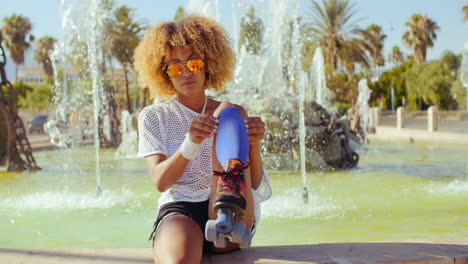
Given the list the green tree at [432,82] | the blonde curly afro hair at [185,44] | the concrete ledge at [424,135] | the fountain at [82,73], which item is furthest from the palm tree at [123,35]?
the blonde curly afro hair at [185,44]

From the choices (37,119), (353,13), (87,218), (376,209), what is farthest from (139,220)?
(353,13)

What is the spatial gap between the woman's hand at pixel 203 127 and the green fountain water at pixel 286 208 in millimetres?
1992

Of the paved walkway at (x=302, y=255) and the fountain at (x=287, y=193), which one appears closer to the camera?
the paved walkway at (x=302, y=255)

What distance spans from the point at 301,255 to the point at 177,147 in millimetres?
748

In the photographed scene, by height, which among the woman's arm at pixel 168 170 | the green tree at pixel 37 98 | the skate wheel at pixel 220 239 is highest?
the green tree at pixel 37 98

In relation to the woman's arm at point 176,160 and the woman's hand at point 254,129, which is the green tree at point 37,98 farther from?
the woman's hand at point 254,129

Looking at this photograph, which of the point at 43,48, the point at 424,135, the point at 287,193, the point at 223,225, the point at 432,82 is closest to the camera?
the point at 223,225

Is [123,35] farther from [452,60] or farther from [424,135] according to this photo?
[452,60]

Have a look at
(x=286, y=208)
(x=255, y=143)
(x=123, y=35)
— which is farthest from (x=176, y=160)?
(x=123, y=35)

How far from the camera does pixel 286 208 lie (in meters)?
5.59

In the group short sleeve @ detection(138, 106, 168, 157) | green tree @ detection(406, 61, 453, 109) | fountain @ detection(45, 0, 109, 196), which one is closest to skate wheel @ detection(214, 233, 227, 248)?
short sleeve @ detection(138, 106, 168, 157)

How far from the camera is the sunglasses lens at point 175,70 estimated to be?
255cm

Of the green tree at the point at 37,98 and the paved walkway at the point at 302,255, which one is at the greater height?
the green tree at the point at 37,98

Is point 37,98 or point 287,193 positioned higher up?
point 37,98
